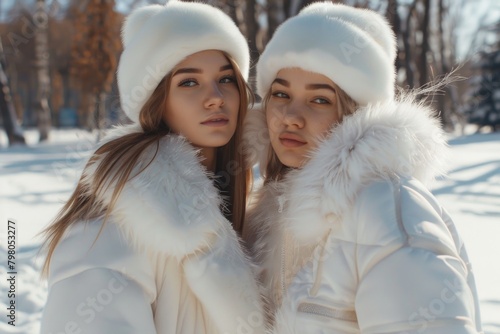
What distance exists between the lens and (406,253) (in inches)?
58.2

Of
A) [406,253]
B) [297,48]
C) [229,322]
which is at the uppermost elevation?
[297,48]

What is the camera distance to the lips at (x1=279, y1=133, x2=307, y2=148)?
2029mm

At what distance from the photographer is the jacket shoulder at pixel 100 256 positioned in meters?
1.79

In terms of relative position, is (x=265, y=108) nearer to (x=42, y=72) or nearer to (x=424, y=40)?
(x=42, y=72)

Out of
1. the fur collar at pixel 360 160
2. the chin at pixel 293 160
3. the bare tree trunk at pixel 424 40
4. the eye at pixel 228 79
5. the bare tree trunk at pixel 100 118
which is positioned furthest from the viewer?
the bare tree trunk at pixel 424 40

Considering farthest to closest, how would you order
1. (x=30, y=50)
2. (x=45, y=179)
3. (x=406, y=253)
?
(x=30, y=50), (x=45, y=179), (x=406, y=253)

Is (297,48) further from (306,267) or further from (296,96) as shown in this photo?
(306,267)

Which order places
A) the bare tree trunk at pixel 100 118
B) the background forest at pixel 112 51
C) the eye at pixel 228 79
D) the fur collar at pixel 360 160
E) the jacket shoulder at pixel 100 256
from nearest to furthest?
the fur collar at pixel 360 160, the jacket shoulder at pixel 100 256, the eye at pixel 228 79, the bare tree trunk at pixel 100 118, the background forest at pixel 112 51

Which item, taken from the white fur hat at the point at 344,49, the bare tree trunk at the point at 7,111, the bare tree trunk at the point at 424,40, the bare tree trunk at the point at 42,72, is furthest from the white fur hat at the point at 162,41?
the bare tree trunk at the point at 424,40

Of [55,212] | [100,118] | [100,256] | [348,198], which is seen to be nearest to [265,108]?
[348,198]

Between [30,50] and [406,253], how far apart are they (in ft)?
128

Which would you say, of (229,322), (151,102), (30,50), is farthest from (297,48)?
(30,50)

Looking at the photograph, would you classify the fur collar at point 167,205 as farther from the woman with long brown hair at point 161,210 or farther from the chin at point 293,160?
the chin at point 293,160

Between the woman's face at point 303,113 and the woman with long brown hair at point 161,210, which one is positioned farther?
the woman's face at point 303,113
